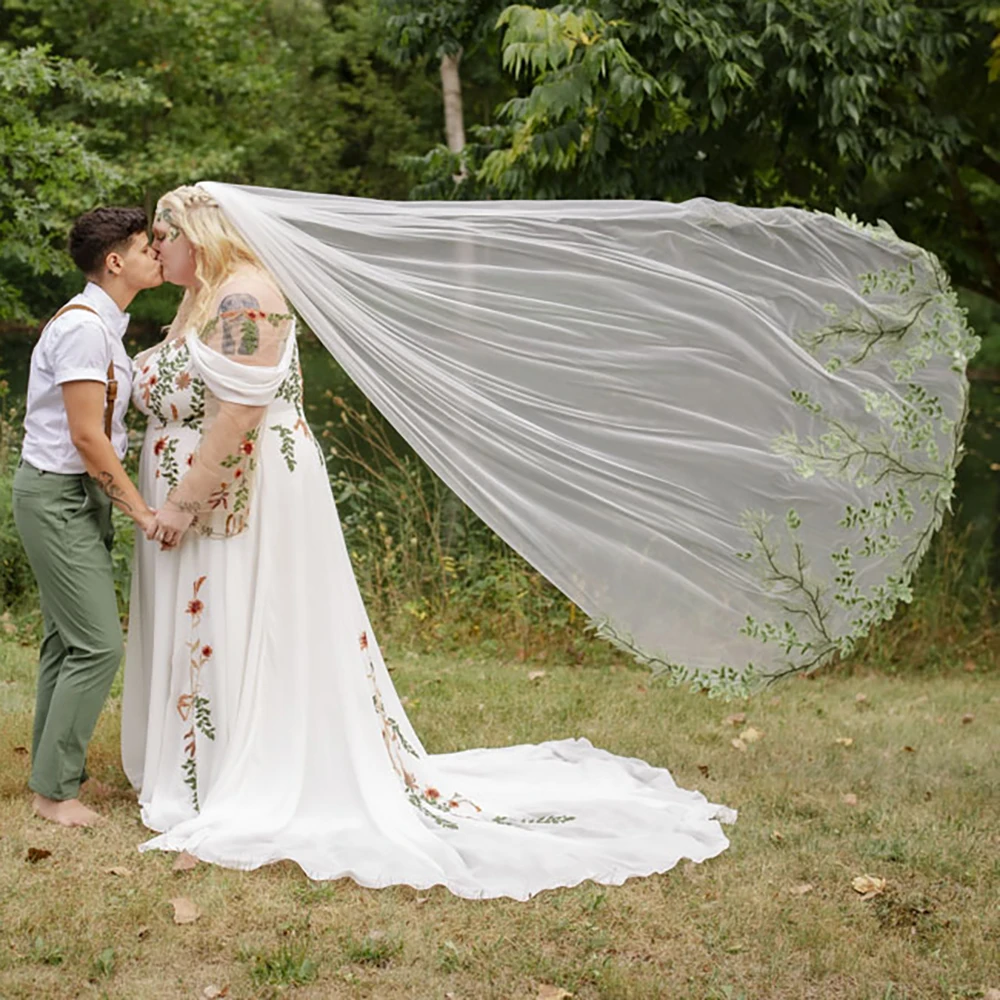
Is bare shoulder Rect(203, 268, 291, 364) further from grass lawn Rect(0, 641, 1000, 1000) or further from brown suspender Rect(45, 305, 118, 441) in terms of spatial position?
grass lawn Rect(0, 641, 1000, 1000)

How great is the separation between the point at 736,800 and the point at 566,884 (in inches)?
48.8

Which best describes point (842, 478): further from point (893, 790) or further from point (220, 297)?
point (220, 297)

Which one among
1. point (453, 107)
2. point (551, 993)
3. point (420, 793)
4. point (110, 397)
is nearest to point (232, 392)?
point (110, 397)

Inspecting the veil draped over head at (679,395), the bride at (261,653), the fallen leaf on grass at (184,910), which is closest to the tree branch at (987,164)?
the veil draped over head at (679,395)

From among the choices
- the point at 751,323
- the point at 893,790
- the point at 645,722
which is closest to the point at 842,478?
the point at 751,323

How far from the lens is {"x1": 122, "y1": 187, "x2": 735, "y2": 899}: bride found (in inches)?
175

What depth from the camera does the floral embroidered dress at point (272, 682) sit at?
4465 mm

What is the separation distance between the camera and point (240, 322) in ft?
14.5

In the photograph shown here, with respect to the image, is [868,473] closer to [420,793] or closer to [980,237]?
[420,793]

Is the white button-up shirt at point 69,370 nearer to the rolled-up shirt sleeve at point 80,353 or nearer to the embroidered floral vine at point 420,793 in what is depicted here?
the rolled-up shirt sleeve at point 80,353

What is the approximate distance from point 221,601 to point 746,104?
5052mm

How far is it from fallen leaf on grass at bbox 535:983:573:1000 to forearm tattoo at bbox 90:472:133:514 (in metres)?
1.98

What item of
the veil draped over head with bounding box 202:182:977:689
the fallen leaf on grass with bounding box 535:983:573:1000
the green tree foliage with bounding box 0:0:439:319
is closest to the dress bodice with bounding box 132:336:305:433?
the veil draped over head with bounding box 202:182:977:689

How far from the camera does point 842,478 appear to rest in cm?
489
